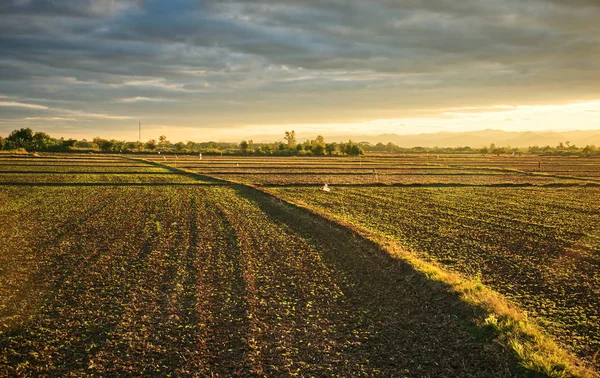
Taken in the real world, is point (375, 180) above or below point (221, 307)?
above

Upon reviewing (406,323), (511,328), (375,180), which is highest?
(375,180)

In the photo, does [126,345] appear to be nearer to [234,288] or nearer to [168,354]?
[168,354]

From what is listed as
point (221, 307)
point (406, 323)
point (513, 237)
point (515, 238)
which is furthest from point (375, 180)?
point (221, 307)

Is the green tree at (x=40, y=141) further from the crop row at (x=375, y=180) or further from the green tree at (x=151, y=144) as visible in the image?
the crop row at (x=375, y=180)

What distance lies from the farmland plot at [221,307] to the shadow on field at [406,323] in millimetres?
33

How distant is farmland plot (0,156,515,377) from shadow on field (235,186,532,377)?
3 cm

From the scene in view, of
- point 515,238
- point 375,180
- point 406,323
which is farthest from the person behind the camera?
point 375,180

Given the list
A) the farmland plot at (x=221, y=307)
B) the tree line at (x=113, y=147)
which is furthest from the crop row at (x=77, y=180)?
the tree line at (x=113, y=147)

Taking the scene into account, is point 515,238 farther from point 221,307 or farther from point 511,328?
point 221,307

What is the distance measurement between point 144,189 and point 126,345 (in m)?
25.8

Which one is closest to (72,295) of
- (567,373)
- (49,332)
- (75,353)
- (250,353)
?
(49,332)

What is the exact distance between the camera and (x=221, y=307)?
880cm

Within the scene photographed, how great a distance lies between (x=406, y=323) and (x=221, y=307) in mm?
3741

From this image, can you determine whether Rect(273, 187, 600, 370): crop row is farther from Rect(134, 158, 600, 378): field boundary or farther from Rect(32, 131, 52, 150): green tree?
Rect(32, 131, 52, 150): green tree
